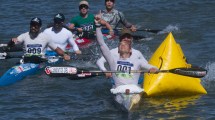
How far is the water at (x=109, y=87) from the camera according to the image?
14.1m

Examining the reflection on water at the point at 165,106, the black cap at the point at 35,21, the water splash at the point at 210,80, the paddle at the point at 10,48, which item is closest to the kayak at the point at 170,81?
the reflection on water at the point at 165,106

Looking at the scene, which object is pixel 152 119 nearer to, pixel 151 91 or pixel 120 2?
pixel 151 91

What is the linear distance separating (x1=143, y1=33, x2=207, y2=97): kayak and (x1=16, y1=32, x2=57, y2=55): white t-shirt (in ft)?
10.0

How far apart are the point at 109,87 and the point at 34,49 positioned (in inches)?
88.5

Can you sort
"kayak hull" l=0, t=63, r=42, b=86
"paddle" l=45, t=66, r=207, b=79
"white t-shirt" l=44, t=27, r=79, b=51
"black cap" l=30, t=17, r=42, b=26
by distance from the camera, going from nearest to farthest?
"paddle" l=45, t=66, r=207, b=79, "black cap" l=30, t=17, r=42, b=26, "kayak hull" l=0, t=63, r=42, b=86, "white t-shirt" l=44, t=27, r=79, b=51

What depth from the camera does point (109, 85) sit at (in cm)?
1647

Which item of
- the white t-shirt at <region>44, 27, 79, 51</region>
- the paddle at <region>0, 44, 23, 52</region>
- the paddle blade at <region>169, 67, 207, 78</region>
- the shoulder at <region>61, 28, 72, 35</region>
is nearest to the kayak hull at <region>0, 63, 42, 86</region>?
the paddle at <region>0, 44, 23, 52</region>

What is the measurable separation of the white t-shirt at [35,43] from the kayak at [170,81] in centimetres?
306

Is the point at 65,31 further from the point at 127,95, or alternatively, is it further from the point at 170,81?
the point at 127,95

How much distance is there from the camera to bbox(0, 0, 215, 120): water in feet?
46.4

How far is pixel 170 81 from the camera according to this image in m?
14.8

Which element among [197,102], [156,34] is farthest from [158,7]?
[197,102]

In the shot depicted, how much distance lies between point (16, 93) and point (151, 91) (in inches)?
130

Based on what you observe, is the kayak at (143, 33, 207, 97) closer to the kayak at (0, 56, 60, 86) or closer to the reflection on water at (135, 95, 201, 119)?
the reflection on water at (135, 95, 201, 119)
